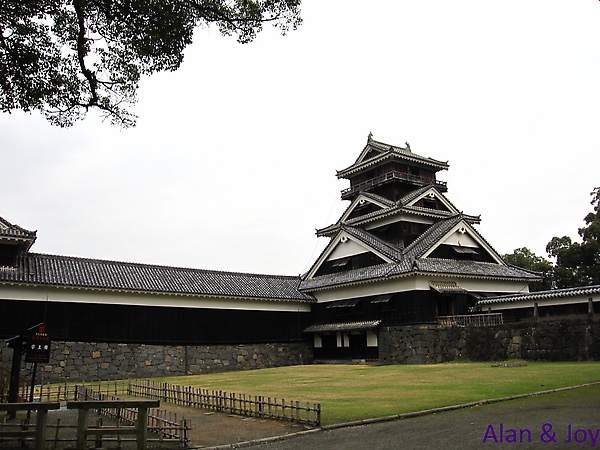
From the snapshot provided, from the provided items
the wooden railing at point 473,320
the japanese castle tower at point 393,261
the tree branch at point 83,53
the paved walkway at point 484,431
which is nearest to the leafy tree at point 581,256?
the japanese castle tower at point 393,261

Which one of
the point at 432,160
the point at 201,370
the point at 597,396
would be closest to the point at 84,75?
the point at 597,396

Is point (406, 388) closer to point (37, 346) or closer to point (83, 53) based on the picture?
point (37, 346)

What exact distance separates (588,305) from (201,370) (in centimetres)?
2101

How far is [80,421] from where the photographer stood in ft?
29.2

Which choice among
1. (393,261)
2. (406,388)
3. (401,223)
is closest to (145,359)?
(393,261)

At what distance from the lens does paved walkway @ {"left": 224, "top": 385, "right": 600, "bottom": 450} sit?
8078 millimetres

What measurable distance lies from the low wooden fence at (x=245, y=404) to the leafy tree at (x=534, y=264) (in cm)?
3451

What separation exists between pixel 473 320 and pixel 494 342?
Result: 2916 millimetres

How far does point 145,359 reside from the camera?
94.7ft

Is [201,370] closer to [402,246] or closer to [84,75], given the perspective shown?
[402,246]

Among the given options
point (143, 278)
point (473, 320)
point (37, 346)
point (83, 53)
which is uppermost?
point (83, 53)

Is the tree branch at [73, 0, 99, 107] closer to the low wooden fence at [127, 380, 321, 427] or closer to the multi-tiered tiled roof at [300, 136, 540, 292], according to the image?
the low wooden fence at [127, 380, 321, 427]

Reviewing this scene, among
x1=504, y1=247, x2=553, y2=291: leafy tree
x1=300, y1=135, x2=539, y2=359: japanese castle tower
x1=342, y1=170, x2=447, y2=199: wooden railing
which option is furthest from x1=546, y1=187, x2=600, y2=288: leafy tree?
x1=342, y1=170, x2=447, y2=199: wooden railing

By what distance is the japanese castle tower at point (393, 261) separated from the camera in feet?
99.1
